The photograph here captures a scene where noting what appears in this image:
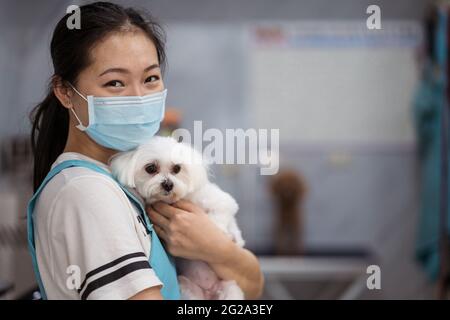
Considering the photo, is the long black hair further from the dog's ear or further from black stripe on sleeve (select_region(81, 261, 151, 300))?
black stripe on sleeve (select_region(81, 261, 151, 300))

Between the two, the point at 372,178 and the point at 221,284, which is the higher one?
the point at 221,284

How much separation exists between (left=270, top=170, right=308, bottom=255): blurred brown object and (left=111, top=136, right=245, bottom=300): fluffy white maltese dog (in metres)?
1.96

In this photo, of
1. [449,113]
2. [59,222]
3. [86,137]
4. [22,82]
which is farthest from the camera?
[449,113]

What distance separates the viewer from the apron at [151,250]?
0.82 m

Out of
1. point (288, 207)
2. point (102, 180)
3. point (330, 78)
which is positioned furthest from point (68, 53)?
point (330, 78)

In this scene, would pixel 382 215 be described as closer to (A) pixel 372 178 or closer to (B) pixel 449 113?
(A) pixel 372 178

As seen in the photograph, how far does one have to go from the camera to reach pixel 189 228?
2.97 feet

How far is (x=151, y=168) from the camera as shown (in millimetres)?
957

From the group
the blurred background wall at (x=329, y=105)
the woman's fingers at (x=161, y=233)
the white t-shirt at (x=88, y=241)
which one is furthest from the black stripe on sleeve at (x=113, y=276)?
the blurred background wall at (x=329, y=105)

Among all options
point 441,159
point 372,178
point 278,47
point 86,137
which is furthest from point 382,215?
point 86,137

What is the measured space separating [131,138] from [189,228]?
174mm

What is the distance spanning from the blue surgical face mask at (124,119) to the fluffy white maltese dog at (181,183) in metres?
0.03

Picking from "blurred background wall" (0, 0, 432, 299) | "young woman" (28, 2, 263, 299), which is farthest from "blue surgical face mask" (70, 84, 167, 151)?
"blurred background wall" (0, 0, 432, 299)

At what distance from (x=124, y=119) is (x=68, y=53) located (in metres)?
0.12
